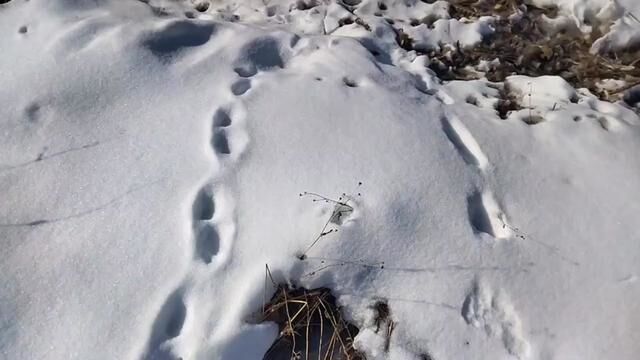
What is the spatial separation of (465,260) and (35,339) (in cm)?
163

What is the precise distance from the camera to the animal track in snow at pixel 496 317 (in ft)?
7.47

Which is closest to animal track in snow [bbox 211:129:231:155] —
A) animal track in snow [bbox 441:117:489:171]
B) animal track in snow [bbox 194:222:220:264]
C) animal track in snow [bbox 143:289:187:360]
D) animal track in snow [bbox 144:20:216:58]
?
animal track in snow [bbox 194:222:220:264]

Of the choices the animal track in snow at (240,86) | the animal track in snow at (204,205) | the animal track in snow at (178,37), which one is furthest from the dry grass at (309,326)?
the animal track in snow at (178,37)

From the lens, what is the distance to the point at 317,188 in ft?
8.27

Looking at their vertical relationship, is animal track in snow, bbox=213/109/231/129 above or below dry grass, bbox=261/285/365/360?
above

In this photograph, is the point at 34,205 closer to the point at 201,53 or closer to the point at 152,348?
the point at 152,348

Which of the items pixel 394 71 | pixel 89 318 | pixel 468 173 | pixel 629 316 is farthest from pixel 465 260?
pixel 89 318

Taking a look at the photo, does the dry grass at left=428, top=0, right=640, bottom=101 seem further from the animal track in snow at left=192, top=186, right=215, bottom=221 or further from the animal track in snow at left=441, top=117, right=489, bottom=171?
the animal track in snow at left=192, top=186, right=215, bottom=221

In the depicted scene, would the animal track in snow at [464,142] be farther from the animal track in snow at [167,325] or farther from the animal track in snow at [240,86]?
the animal track in snow at [167,325]

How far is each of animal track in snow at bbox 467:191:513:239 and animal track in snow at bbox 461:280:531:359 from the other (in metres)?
0.26

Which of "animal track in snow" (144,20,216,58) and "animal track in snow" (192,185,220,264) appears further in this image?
"animal track in snow" (144,20,216,58)

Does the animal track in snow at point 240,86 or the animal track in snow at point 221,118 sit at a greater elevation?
the animal track in snow at point 240,86

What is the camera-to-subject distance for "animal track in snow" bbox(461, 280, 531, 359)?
2.28m

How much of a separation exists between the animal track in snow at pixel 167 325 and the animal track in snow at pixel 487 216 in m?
1.21
